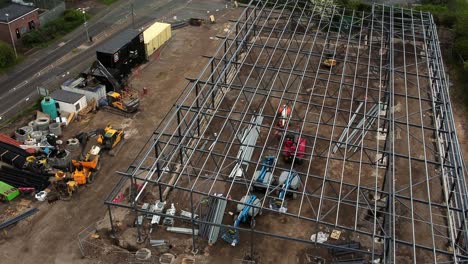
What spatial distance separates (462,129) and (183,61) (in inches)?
1348

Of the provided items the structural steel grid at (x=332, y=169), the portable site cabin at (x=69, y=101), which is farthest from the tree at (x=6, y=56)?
the structural steel grid at (x=332, y=169)

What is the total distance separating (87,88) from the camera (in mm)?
50719

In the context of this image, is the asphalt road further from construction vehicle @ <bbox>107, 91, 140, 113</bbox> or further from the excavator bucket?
the excavator bucket

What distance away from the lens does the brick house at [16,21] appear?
63.5 metres

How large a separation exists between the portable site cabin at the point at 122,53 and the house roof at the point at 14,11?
58.5ft

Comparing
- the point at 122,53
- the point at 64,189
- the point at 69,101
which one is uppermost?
the point at 122,53

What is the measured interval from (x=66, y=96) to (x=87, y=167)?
38.1ft

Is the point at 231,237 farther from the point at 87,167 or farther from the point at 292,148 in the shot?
the point at 87,167

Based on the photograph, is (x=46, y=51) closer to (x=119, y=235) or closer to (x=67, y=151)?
(x=67, y=151)

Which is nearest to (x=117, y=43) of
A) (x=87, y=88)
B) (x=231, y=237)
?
(x=87, y=88)

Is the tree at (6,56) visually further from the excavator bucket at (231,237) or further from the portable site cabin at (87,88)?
the excavator bucket at (231,237)

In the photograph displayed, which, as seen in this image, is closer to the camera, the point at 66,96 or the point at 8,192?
the point at 8,192

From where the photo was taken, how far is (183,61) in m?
61.0

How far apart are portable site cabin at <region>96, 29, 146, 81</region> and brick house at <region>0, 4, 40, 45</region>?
16.9 meters
